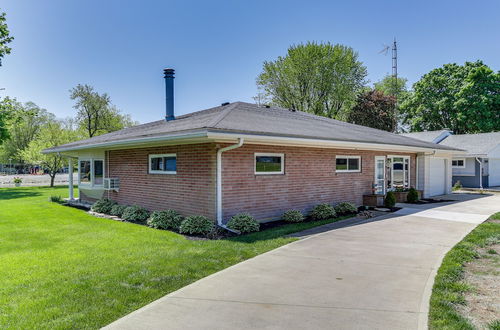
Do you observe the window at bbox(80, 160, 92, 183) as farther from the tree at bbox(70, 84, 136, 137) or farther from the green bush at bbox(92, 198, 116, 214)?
the tree at bbox(70, 84, 136, 137)

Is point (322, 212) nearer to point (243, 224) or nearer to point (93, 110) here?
point (243, 224)

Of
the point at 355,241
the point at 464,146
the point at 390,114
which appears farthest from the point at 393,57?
the point at 355,241

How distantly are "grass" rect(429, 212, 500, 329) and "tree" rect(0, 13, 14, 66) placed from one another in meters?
19.6

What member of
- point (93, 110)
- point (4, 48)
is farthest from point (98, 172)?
point (93, 110)

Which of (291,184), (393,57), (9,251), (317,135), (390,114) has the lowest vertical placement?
(9,251)

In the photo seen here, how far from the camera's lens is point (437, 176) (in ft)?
60.5

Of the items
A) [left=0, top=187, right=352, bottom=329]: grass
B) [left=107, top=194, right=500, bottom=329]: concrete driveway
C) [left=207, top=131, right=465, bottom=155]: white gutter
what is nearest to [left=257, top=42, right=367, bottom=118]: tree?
[left=207, top=131, right=465, bottom=155]: white gutter

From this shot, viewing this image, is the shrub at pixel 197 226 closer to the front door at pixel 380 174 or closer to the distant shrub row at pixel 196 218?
the distant shrub row at pixel 196 218

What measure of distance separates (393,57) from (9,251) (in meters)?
37.3

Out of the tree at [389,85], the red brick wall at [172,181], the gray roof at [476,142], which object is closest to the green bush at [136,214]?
the red brick wall at [172,181]

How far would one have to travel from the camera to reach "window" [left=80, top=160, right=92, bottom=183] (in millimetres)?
15172

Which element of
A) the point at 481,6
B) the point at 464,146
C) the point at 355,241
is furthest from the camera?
the point at 464,146

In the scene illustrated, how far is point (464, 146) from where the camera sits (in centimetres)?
2455

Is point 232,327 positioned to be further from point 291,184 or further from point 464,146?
point 464,146
